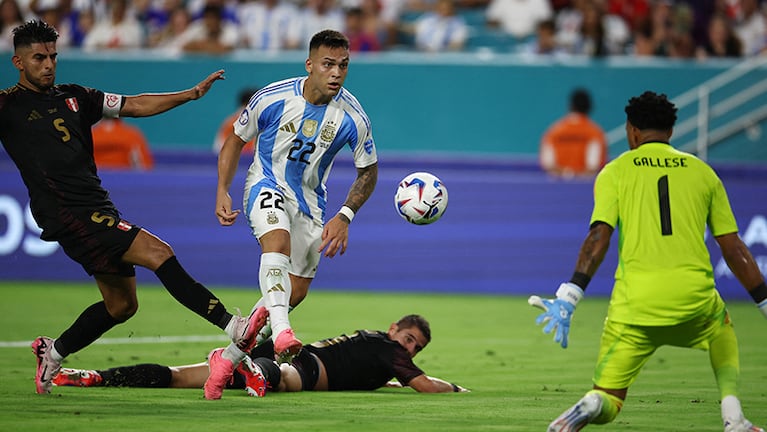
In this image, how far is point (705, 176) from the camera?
7.07 metres

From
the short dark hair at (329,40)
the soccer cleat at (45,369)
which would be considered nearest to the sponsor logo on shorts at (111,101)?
the short dark hair at (329,40)

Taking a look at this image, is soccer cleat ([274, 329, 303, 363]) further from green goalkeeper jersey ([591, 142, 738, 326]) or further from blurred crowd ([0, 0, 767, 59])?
blurred crowd ([0, 0, 767, 59])

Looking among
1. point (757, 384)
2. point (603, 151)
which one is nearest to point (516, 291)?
point (603, 151)

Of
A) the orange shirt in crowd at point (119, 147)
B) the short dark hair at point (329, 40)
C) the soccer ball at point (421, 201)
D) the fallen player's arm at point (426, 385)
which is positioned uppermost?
the short dark hair at point (329, 40)

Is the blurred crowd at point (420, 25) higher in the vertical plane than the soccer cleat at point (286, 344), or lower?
higher

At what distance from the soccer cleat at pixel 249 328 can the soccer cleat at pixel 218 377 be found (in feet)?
0.74

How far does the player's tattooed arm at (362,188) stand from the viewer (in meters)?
9.52

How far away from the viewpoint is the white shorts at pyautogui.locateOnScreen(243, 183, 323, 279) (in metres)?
9.04

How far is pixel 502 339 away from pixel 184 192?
6101 millimetres

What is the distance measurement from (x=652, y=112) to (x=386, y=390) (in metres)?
3.42

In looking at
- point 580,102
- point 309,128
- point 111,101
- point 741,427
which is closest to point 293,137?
point 309,128

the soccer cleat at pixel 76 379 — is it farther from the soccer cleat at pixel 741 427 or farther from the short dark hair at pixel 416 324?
the soccer cleat at pixel 741 427

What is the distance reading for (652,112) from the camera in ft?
23.7

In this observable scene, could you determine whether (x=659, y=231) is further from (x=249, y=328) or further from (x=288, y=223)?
(x=288, y=223)
